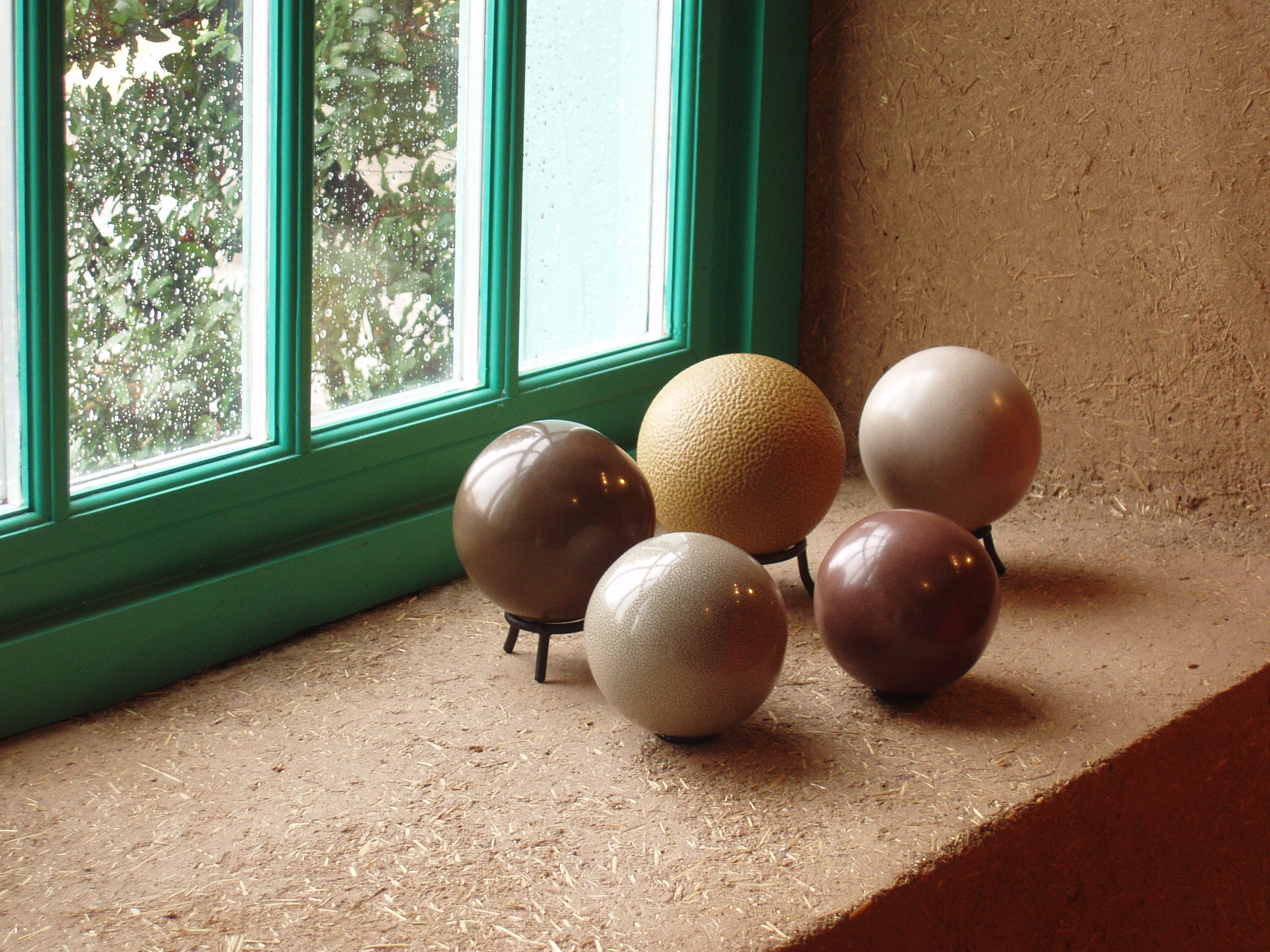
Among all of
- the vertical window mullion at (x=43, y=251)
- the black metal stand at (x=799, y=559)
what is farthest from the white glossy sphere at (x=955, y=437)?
the vertical window mullion at (x=43, y=251)

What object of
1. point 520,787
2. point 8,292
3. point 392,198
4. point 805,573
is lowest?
point 520,787

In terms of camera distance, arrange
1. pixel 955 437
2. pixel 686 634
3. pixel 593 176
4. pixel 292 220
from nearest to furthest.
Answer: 1. pixel 686 634
2. pixel 292 220
3. pixel 955 437
4. pixel 593 176

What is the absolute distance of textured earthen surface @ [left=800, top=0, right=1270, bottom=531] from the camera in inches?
73.9

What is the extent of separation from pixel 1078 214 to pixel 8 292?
152 cm

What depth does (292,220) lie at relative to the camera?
1.52 m

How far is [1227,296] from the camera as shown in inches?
75.0

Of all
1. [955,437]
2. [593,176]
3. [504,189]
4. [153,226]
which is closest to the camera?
[153,226]

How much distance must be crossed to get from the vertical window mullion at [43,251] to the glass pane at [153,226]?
41 millimetres

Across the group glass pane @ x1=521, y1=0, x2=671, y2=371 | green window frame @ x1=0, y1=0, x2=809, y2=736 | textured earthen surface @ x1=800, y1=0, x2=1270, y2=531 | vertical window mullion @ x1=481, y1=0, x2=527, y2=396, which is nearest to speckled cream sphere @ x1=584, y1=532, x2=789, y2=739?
green window frame @ x1=0, y1=0, x2=809, y2=736

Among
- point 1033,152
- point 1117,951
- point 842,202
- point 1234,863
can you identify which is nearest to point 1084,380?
point 1033,152

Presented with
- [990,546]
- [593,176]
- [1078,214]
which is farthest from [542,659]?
[1078,214]

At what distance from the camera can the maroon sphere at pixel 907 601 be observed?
4.32 ft

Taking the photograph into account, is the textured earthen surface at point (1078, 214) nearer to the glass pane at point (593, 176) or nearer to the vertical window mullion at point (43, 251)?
the glass pane at point (593, 176)

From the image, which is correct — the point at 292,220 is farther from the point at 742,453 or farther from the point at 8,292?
the point at 742,453
